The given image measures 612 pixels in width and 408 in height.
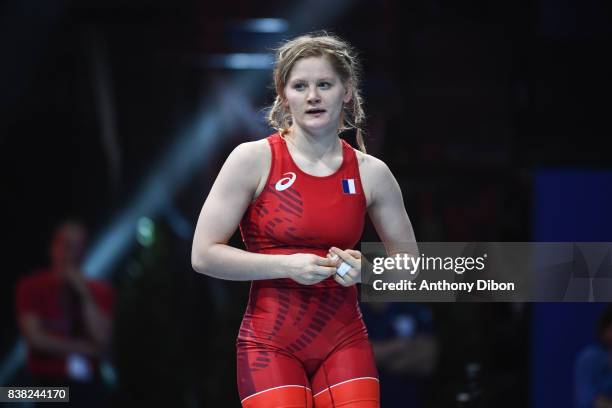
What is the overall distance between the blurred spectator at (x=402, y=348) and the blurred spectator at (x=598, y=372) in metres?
0.88

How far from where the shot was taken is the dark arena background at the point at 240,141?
5.50 meters

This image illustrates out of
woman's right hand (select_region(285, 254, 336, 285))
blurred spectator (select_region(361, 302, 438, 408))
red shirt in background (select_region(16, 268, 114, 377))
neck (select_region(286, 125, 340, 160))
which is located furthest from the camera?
red shirt in background (select_region(16, 268, 114, 377))

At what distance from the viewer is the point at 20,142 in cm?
570

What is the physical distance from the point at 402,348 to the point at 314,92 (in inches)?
119

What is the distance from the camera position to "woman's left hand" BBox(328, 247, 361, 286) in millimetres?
2621

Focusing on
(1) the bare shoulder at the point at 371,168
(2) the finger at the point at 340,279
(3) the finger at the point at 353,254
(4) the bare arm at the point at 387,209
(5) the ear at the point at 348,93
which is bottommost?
(2) the finger at the point at 340,279

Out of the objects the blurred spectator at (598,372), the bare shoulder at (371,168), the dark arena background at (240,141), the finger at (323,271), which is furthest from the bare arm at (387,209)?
the dark arena background at (240,141)

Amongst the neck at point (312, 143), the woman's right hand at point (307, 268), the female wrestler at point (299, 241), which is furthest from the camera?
the neck at point (312, 143)

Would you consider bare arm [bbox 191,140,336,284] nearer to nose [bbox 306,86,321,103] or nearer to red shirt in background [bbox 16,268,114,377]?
nose [bbox 306,86,321,103]

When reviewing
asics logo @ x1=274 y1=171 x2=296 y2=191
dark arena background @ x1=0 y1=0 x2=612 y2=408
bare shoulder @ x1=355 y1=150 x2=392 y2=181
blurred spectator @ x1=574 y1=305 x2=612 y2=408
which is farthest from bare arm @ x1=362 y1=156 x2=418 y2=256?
dark arena background @ x1=0 y1=0 x2=612 y2=408

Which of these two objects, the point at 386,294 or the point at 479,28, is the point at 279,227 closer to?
the point at 386,294

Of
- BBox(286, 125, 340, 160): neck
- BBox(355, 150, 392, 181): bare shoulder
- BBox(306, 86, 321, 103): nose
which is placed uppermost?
BBox(306, 86, 321, 103): nose

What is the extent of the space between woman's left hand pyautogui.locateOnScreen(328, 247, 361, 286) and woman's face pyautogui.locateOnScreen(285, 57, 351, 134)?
39 cm

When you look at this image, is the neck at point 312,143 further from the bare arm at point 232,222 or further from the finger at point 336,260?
the finger at point 336,260
